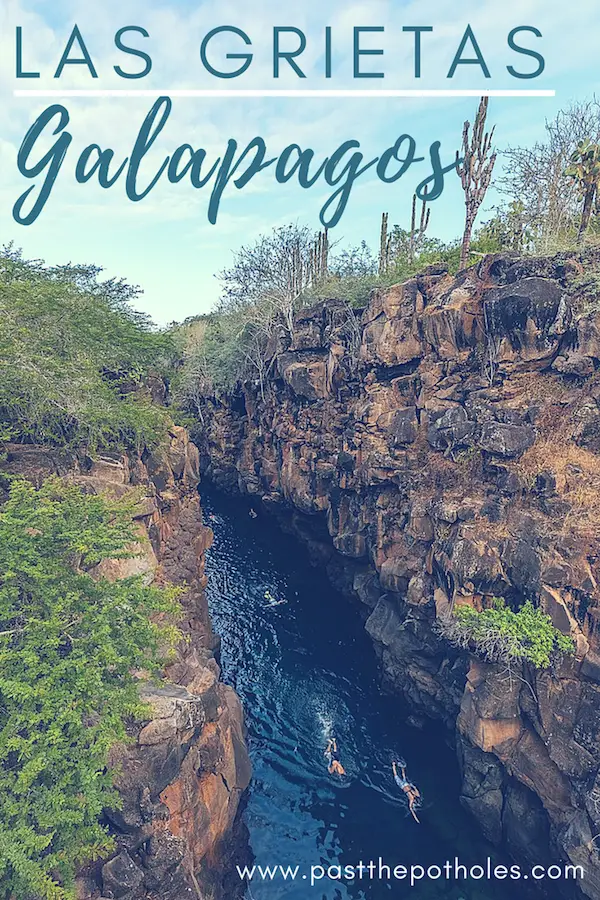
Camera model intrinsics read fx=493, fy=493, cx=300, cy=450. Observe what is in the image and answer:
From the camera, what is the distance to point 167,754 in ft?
41.6

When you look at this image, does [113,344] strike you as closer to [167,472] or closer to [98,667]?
[167,472]

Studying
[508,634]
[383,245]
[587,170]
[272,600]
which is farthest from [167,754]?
[383,245]

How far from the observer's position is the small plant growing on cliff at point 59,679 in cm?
946

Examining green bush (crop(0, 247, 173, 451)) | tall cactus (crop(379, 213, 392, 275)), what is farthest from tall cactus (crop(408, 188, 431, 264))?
green bush (crop(0, 247, 173, 451))

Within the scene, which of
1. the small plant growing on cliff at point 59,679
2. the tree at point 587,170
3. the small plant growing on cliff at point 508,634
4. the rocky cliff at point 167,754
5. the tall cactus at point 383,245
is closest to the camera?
the small plant growing on cliff at point 59,679

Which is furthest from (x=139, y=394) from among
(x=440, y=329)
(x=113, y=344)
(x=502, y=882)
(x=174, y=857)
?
(x=502, y=882)

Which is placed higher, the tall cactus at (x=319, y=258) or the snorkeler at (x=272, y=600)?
the tall cactus at (x=319, y=258)

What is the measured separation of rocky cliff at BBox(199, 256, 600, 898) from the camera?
16.1 m

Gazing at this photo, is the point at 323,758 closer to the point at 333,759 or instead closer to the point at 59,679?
the point at 333,759

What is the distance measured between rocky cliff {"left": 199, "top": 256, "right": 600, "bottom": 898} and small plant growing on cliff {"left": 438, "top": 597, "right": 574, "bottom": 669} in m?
0.51

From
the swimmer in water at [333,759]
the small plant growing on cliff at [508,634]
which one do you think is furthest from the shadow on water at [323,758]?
the small plant growing on cliff at [508,634]

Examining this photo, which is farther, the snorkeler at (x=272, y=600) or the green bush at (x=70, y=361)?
the snorkeler at (x=272, y=600)

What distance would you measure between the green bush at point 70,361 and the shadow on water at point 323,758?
13831mm

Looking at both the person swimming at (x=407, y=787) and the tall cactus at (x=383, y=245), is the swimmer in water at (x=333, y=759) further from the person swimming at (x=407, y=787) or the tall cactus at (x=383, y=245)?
the tall cactus at (x=383, y=245)
